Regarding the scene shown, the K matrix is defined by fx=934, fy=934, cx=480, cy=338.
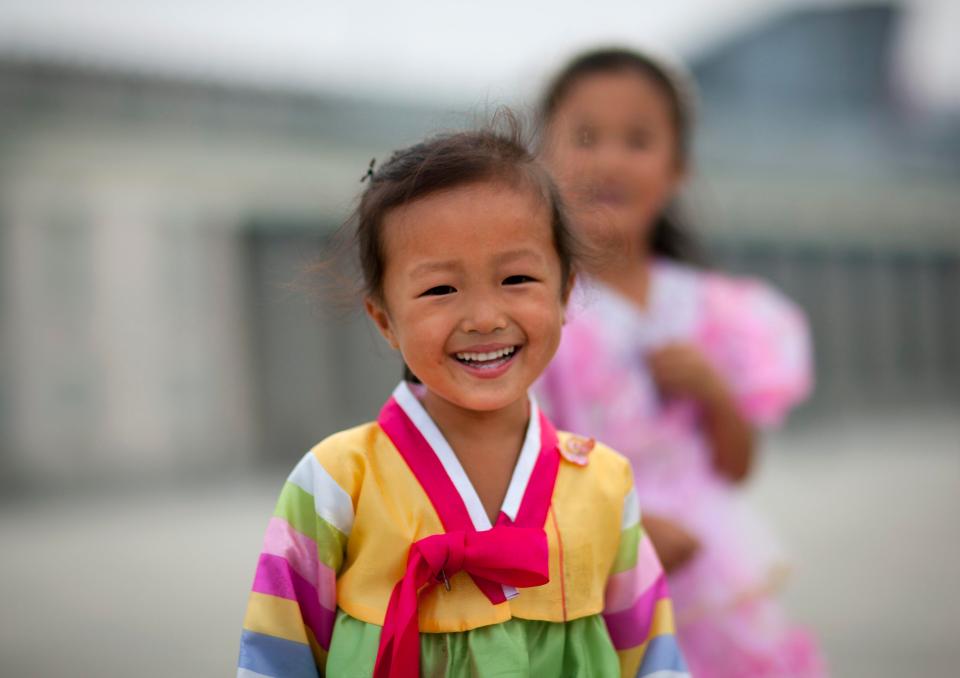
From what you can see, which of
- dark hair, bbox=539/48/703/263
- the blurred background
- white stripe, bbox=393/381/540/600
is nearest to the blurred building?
the blurred background

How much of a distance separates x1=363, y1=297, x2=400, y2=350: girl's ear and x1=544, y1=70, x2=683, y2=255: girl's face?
0.54 meters

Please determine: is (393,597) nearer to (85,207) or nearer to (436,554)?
(436,554)

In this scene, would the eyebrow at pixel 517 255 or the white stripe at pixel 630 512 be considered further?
the white stripe at pixel 630 512

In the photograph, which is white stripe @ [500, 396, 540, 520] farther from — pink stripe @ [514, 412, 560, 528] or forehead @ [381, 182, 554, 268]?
forehead @ [381, 182, 554, 268]

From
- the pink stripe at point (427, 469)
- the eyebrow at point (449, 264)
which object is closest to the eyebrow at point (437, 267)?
the eyebrow at point (449, 264)

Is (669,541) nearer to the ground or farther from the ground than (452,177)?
nearer to the ground

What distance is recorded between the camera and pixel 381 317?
1216 millimetres

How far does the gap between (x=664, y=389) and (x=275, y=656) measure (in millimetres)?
860

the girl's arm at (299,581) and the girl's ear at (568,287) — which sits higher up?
the girl's ear at (568,287)

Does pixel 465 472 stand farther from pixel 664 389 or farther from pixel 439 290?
pixel 664 389

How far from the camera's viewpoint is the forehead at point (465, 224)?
3.57 ft

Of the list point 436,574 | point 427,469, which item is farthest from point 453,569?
point 427,469

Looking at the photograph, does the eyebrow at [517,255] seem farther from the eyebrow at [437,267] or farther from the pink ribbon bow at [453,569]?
the pink ribbon bow at [453,569]

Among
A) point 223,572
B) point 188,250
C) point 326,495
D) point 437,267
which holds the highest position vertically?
point 188,250
